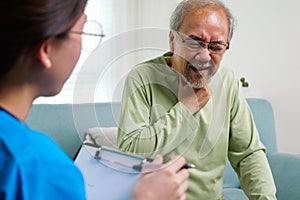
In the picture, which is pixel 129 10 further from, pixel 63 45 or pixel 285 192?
pixel 63 45

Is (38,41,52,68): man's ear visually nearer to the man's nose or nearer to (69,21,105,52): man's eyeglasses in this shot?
(69,21,105,52): man's eyeglasses

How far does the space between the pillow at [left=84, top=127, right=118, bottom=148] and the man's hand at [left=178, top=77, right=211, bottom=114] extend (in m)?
0.22

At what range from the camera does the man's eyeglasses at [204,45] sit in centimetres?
119

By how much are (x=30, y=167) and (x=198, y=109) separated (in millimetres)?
753

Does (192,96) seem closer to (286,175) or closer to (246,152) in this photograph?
(246,152)

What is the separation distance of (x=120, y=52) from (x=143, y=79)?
0.59ft

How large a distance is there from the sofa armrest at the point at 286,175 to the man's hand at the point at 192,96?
2.69ft

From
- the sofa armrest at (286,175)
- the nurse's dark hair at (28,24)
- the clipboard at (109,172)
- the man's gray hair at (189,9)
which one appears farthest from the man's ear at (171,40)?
the sofa armrest at (286,175)

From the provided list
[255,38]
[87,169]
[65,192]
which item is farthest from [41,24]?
[255,38]

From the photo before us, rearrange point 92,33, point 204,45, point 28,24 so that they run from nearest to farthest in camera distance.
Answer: point 28,24 < point 92,33 < point 204,45

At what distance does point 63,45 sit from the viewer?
2.05 feet

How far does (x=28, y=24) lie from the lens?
1.82ft

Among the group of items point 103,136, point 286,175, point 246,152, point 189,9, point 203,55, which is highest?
point 189,9

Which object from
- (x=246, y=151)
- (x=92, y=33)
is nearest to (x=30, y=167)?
(x=92, y=33)
